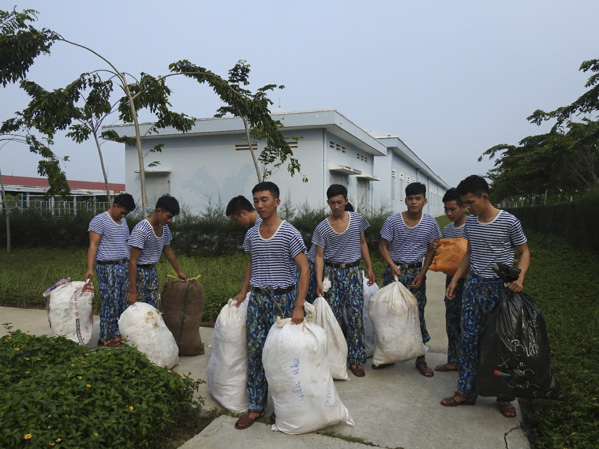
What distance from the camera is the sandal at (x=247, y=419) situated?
326 cm

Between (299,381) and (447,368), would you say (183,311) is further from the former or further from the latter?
(447,368)

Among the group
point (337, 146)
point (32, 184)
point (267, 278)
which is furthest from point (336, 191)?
point (32, 184)

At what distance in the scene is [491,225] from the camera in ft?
11.5

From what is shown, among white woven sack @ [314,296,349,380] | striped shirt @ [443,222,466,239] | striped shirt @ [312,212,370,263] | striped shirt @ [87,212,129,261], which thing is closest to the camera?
white woven sack @ [314,296,349,380]

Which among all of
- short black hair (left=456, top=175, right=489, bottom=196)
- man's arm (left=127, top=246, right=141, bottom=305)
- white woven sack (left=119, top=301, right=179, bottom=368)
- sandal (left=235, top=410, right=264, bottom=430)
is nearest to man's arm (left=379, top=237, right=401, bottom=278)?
short black hair (left=456, top=175, right=489, bottom=196)

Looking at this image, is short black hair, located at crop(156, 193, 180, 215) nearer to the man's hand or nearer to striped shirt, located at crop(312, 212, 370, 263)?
striped shirt, located at crop(312, 212, 370, 263)

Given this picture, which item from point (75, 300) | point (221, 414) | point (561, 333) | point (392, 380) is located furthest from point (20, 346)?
point (561, 333)

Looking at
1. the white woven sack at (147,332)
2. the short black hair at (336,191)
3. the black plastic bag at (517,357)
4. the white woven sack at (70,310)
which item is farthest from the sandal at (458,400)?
the white woven sack at (70,310)

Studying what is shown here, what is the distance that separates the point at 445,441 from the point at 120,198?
12.1 feet

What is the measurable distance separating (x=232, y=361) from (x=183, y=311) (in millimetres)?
1367

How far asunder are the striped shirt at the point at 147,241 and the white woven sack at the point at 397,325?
220 centimetres

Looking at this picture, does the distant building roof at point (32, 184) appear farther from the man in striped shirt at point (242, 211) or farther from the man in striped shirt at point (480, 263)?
the man in striped shirt at point (480, 263)

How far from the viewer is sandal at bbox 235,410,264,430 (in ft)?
10.7

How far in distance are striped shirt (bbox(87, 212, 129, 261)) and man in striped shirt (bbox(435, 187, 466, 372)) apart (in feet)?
10.7
